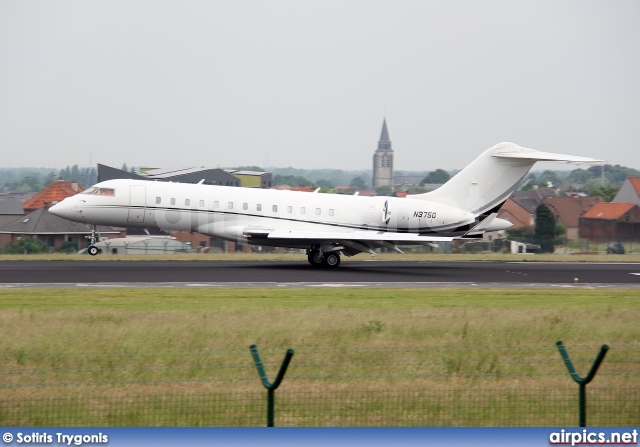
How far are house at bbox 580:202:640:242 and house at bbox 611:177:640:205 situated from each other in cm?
1515

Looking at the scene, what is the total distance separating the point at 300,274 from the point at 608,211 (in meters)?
60.9

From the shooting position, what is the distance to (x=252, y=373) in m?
14.8

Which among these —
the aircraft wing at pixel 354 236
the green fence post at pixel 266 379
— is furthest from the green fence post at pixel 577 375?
the aircraft wing at pixel 354 236

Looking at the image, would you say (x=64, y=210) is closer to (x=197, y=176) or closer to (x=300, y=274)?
(x=300, y=274)

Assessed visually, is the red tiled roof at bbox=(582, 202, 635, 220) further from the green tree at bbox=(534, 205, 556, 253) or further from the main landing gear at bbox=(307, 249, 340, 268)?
the main landing gear at bbox=(307, 249, 340, 268)

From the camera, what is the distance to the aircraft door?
34.9m

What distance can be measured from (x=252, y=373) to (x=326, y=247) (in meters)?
20.4

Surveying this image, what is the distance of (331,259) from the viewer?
3550 cm

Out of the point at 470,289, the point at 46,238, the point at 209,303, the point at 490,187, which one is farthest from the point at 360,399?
the point at 46,238

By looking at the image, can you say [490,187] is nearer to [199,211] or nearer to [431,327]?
[199,211]

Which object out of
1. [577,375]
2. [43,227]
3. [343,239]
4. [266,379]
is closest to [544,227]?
[343,239]

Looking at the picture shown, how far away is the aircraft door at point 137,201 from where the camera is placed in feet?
114

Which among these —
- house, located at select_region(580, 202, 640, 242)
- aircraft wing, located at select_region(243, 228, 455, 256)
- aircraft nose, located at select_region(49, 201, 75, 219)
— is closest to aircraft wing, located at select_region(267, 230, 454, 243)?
aircraft wing, located at select_region(243, 228, 455, 256)

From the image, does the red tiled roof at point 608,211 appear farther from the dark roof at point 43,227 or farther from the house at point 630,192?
the dark roof at point 43,227
